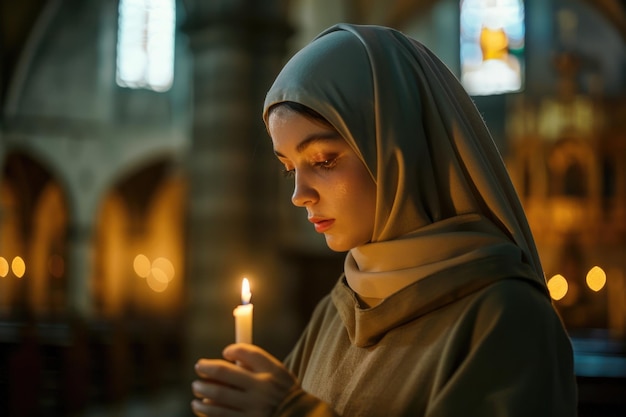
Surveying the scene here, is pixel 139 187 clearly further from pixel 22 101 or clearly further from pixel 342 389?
pixel 342 389

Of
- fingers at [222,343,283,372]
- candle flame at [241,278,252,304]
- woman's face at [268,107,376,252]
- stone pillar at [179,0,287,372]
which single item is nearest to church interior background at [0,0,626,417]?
stone pillar at [179,0,287,372]

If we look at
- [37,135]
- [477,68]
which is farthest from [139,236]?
[477,68]

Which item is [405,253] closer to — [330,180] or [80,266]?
[330,180]

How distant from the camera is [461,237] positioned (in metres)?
1.28

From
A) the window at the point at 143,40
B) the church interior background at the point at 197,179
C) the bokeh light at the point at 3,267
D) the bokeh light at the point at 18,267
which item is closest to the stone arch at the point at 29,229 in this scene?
the church interior background at the point at 197,179

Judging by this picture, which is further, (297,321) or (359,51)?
(297,321)

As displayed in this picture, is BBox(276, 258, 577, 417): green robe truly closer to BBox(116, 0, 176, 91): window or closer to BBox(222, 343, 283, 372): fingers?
BBox(222, 343, 283, 372): fingers

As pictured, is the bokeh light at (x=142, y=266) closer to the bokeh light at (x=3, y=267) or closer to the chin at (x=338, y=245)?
the bokeh light at (x=3, y=267)

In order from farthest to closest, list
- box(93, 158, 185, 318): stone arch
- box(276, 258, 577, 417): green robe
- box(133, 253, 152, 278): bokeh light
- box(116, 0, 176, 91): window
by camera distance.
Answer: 1. box(133, 253, 152, 278): bokeh light
2. box(93, 158, 185, 318): stone arch
3. box(116, 0, 176, 91): window
4. box(276, 258, 577, 417): green robe

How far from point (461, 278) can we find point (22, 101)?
2047 cm

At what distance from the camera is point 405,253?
4.27ft

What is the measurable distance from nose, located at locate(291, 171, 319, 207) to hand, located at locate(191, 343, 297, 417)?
0.89 feet

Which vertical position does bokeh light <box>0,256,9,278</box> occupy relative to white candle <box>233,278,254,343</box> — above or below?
below

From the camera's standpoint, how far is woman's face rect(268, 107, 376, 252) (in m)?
1.35
